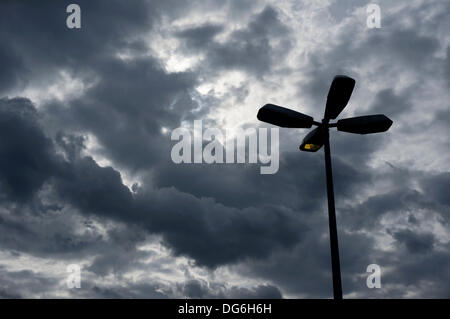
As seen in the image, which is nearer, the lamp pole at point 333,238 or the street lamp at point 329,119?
the lamp pole at point 333,238

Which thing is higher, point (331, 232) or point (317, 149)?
point (317, 149)

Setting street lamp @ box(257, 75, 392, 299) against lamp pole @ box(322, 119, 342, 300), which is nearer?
lamp pole @ box(322, 119, 342, 300)

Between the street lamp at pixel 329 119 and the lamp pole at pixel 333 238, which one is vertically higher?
the street lamp at pixel 329 119

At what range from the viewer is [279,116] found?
7461 mm

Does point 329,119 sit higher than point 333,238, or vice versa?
point 329,119

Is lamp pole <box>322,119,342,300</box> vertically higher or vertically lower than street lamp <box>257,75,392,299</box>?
lower

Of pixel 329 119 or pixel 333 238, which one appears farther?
pixel 329 119
